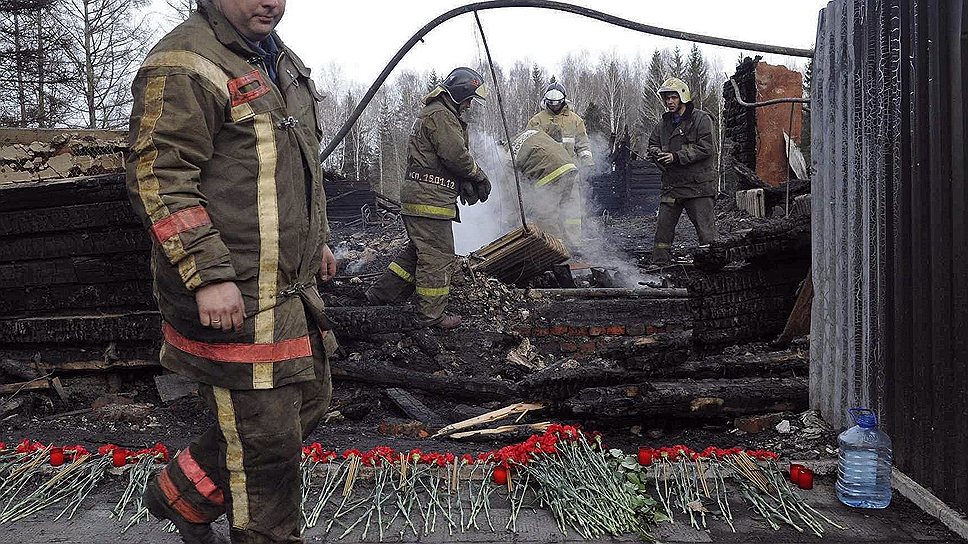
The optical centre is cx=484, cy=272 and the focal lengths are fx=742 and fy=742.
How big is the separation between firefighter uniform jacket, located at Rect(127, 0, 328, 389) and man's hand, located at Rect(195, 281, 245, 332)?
3 centimetres

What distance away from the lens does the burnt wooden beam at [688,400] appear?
13.9 ft

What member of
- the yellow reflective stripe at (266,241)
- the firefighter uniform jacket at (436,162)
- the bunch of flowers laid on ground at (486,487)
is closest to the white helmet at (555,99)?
the firefighter uniform jacket at (436,162)

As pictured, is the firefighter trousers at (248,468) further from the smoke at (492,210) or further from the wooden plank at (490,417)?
the smoke at (492,210)

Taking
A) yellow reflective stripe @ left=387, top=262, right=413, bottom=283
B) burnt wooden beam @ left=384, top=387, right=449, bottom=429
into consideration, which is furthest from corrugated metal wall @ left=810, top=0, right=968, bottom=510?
yellow reflective stripe @ left=387, top=262, right=413, bottom=283

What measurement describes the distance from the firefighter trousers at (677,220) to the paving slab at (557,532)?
5.90 m

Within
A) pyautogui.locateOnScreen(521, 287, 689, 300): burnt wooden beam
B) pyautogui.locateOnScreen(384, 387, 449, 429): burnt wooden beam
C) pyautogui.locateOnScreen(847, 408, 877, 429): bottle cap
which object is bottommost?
pyautogui.locateOnScreen(384, 387, 449, 429): burnt wooden beam

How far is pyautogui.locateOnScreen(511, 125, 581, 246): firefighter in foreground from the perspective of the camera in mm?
10352

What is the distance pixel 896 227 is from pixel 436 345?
410cm

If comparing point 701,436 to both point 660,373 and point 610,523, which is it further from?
point 610,523

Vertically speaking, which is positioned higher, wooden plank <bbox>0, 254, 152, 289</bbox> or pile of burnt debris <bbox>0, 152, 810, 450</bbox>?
wooden plank <bbox>0, 254, 152, 289</bbox>

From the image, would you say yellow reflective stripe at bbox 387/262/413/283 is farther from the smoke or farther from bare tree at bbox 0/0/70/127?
bare tree at bbox 0/0/70/127

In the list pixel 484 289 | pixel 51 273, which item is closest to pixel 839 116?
pixel 484 289

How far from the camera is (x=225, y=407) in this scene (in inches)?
93.7

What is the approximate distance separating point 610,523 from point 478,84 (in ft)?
16.0
